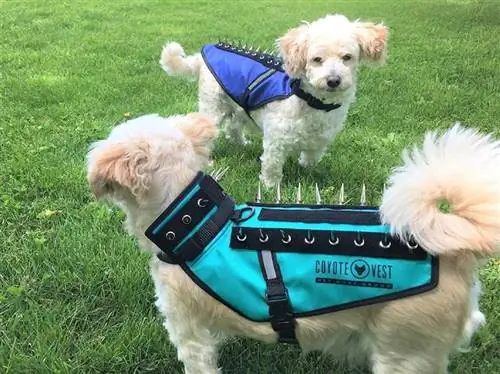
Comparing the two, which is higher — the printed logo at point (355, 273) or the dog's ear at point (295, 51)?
the printed logo at point (355, 273)

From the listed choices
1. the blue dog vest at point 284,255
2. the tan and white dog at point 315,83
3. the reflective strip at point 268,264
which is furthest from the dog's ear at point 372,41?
the reflective strip at point 268,264

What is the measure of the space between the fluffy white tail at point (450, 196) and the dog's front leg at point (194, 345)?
0.93 m

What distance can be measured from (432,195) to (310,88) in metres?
2.69

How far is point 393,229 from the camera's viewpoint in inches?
83.3

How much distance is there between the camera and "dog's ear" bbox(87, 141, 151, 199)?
2242 mm

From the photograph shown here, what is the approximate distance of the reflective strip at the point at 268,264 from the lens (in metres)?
2.27

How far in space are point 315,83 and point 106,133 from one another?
2254 mm

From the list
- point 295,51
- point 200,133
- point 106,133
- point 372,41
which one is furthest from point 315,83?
Answer: point 106,133

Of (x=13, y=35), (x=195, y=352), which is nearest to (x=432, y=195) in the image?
(x=195, y=352)

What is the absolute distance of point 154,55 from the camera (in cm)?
870

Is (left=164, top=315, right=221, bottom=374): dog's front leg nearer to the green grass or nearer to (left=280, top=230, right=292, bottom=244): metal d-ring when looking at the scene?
the green grass

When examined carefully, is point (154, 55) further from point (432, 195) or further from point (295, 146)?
point (432, 195)

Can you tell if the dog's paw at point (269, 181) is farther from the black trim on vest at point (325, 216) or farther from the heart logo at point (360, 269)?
the heart logo at point (360, 269)

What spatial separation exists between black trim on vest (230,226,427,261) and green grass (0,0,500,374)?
844 mm
